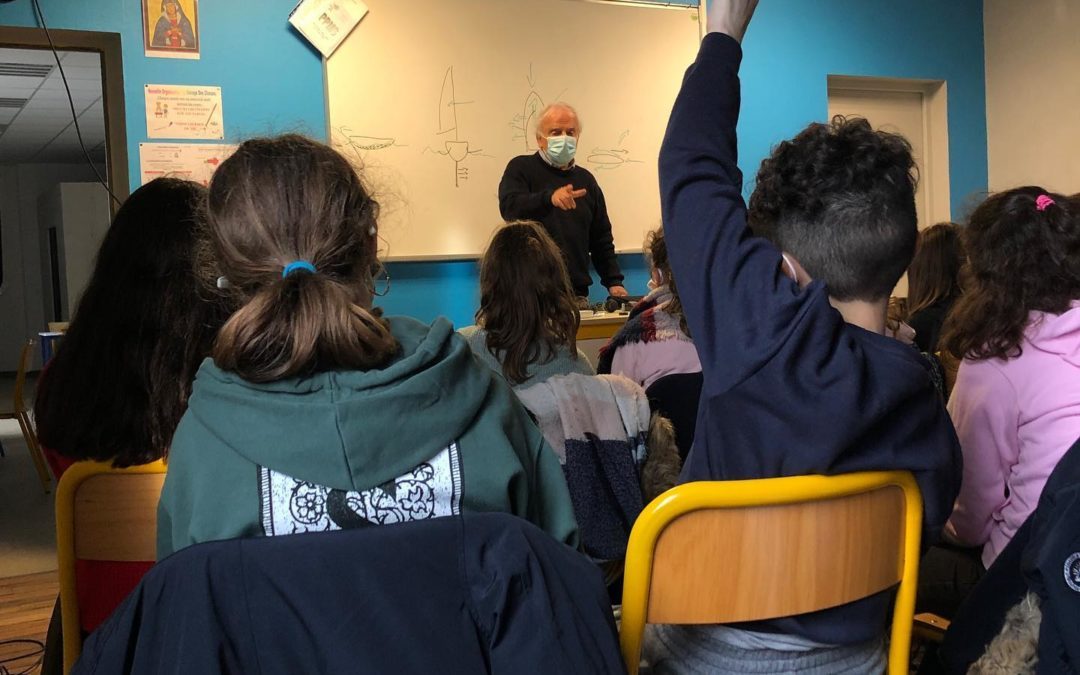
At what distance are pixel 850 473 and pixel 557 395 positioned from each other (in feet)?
2.69

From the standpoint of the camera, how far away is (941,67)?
554cm

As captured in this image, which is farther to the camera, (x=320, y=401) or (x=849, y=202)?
(x=849, y=202)

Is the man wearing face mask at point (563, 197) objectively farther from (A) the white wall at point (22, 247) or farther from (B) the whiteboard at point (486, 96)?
(A) the white wall at point (22, 247)

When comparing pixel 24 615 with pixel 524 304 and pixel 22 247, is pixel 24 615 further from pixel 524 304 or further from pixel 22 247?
pixel 22 247

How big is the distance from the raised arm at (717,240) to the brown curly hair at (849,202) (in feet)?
0.34

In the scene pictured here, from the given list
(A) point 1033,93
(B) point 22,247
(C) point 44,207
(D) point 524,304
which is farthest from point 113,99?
(B) point 22,247

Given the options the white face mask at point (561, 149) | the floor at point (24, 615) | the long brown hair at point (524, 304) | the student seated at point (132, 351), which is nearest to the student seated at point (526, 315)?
the long brown hair at point (524, 304)

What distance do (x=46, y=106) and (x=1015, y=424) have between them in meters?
8.98

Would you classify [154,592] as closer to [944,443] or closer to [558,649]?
[558,649]

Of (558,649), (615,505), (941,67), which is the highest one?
(941,67)

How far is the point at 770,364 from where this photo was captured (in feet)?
2.94

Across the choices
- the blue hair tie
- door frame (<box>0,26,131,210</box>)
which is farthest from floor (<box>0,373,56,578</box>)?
the blue hair tie

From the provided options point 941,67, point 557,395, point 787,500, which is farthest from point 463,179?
point 787,500

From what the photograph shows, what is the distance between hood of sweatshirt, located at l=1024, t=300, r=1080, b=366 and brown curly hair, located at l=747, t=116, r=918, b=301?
0.53 metres
